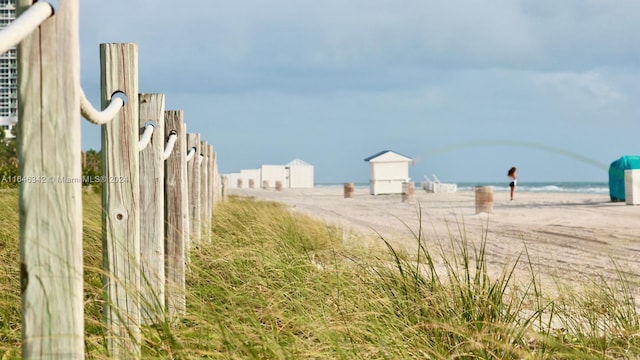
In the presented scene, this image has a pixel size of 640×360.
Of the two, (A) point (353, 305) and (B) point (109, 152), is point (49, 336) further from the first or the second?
(A) point (353, 305)

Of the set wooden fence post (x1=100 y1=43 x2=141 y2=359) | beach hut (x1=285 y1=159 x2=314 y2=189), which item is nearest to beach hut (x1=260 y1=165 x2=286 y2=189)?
beach hut (x1=285 y1=159 x2=314 y2=189)

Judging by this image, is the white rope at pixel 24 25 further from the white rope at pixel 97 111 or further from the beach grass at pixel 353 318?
the beach grass at pixel 353 318

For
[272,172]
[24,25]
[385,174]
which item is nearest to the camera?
[24,25]

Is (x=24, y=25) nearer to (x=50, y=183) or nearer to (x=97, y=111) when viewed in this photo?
(x=50, y=183)

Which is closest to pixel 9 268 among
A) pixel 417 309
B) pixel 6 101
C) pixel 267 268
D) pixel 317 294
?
pixel 267 268

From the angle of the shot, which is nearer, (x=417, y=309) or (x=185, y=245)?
(x=417, y=309)

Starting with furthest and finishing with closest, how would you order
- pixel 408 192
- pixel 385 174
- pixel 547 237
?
pixel 385 174
pixel 408 192
pixel 547 237

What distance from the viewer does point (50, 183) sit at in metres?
2.12

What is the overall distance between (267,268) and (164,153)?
3.38ft

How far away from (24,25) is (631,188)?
21.4 meters

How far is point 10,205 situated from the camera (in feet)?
20.0

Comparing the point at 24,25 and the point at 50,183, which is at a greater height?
the point at 24,25

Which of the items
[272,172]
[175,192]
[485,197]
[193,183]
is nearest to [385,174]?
[485,197]

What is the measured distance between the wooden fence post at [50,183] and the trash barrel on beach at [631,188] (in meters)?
20.5
